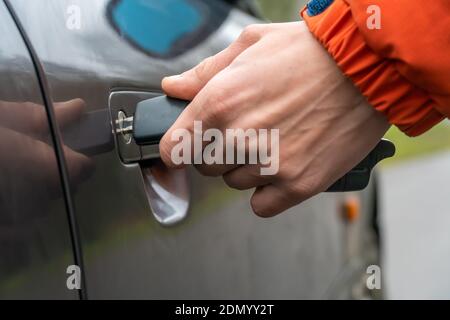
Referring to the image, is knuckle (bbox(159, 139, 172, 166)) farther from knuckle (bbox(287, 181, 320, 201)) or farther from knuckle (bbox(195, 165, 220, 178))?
knuckle (bbox(287, 181, 320, 201))

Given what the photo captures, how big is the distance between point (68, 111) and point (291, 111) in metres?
0.40

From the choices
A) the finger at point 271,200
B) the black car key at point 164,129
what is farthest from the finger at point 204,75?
the finger at point 271,200

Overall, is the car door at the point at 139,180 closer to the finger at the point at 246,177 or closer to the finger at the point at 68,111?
the finger at the point at 68,111

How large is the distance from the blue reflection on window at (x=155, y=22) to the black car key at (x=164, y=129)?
0.25 meters

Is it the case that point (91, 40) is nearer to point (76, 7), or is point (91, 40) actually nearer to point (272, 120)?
point (76, 7)

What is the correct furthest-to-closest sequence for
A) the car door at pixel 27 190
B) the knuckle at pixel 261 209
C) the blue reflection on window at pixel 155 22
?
1. the blue reflection on window at pixel 155 22
2. the knuckle at pixel 261 209
3. the car door at pixel 27 190

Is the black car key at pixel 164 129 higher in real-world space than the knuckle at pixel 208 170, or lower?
higher

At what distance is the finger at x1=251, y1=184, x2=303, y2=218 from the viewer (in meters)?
1.44

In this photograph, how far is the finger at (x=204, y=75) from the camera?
4.85 ft

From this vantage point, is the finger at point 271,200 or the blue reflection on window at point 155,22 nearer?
the finger at point 271,200

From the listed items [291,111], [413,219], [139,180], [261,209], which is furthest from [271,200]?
[413,219]

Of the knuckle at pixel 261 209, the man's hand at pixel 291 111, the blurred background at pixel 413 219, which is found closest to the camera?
the man's hand at pixel 291 111

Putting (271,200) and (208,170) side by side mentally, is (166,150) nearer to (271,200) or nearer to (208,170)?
(208,170)

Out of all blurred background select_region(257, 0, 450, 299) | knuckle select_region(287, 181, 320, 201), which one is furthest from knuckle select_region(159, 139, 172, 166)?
blurred background select_region(257, 0, 450, 299)
